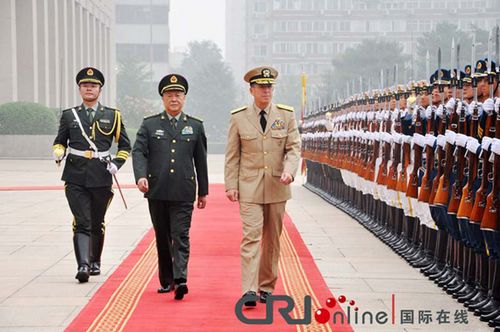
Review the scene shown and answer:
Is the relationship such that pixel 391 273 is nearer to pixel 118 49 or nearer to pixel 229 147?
pixel 229 147

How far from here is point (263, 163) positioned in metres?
9.23

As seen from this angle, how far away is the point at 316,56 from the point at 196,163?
14492 cm

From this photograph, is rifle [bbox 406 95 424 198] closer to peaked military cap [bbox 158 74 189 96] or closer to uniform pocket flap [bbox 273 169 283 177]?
uniform pocket flap [bbox 273 169 283 177]

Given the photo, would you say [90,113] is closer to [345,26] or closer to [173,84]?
[173,84]

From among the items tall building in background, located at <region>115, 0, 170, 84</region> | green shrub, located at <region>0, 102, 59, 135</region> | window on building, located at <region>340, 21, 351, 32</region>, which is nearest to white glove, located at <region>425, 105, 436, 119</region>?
green shrub, located at <region>0, 102, 59, 135</region>

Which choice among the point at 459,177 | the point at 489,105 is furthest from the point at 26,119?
the point at 489,105

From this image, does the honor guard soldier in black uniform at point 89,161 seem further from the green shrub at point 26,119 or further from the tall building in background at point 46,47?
the tall building in background at point 46,47

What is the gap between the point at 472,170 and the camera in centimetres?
879

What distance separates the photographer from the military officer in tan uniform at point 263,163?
914 centimetres

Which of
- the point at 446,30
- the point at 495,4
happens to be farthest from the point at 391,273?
the point at 495,4

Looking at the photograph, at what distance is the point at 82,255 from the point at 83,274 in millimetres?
266

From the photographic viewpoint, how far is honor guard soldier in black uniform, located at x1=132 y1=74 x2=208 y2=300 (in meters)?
9.62

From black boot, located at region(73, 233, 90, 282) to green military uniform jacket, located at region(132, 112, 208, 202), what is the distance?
1201 millimetres

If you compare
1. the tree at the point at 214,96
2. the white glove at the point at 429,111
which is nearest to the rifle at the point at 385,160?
the white glove at the point at 429,111
